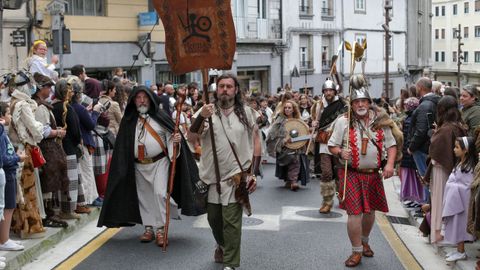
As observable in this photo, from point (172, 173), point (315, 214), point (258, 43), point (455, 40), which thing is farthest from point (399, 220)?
point (455, 40)

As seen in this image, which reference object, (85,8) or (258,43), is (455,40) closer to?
(258,43)

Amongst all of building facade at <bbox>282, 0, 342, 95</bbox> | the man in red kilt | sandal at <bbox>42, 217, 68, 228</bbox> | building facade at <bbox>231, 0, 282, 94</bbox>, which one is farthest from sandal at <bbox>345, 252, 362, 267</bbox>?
building facade at <bbox>282, 0, 342, 95</bbox>

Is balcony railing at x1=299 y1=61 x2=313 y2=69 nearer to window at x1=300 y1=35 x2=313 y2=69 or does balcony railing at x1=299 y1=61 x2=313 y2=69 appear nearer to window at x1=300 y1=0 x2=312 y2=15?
window at x1=300 y1=35 x2=313 y2=69

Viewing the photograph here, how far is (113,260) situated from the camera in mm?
7617

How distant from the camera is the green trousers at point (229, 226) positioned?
694 cm

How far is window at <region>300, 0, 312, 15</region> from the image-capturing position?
3670 centimetres

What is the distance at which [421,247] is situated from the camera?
27.8 ft

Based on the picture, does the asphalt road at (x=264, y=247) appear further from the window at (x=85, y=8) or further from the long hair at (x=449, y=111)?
the window at (x=85, y=8)

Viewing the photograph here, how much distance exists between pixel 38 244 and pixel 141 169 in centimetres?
149

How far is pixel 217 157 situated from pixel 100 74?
53.2 ft

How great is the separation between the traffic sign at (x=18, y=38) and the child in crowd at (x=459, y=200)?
42.1ft

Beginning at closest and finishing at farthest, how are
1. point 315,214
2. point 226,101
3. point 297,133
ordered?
point 226,101 → point 315,214 → point 297,133

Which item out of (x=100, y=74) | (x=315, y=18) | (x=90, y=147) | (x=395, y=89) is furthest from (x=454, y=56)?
(x=90, y=147)

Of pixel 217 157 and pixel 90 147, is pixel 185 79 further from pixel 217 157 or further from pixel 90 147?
pixel 217 157
